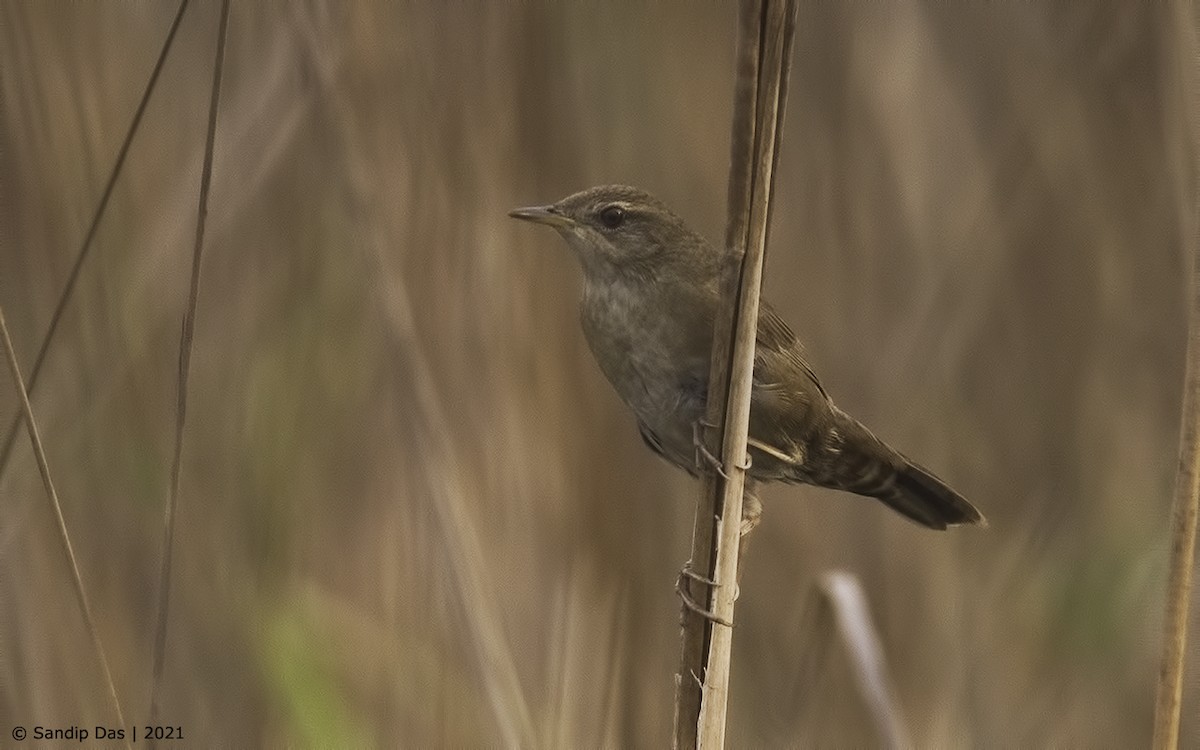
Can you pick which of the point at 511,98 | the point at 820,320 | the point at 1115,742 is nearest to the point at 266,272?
the point at 511,98

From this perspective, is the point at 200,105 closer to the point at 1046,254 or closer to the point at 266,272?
the point at 266,272

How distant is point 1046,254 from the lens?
11.3 feet

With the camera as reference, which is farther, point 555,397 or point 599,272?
point 555,397

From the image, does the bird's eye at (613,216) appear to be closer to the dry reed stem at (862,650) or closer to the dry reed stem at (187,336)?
the dry reed stem at (862,650)

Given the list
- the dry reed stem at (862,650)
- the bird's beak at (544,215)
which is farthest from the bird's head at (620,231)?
the dry reed stem at (862,650)

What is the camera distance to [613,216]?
2.66 m

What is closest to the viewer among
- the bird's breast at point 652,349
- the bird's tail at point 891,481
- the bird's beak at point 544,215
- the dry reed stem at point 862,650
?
the dry reed stem at point 862,650

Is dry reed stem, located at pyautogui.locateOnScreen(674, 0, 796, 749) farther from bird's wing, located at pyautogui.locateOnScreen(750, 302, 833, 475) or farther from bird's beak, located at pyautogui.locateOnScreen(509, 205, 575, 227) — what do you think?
bird's beak, located at pyautogui.locateOnScreen(509, 205, 575, 227)

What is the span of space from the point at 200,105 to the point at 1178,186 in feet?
6.85

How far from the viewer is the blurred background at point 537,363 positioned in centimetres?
251

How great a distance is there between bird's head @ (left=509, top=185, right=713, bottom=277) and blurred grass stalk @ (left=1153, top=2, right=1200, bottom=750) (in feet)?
3.68

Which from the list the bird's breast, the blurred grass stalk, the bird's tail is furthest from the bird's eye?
the blurred grass stalk

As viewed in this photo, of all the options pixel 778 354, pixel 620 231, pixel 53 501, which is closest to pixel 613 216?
pixel 620 231

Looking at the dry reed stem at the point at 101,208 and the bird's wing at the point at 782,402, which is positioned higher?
the dry reed stem at the point at 101,208
